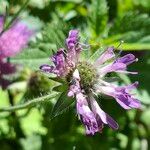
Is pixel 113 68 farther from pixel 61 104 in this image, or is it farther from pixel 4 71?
pixel 4 71

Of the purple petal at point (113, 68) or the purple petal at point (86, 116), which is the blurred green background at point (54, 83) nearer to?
the purple petal at point (113, 68)

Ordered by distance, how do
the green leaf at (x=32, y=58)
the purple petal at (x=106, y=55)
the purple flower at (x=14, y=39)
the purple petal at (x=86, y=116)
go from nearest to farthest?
1. the purple petal at (x=86, y=116)
2. the purple petal at (x=106, y=55)
3. the green leaf at (x=32, y=58)
4. the purple flower at (x=14, y=39)

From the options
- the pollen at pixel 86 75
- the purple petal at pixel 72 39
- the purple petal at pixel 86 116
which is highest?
the purple petal at pixel 72 39

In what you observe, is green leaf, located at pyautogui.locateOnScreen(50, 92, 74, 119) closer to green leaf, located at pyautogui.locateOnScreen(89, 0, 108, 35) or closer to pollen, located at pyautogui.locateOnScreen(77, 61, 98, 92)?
pollen, located at pyautogui.locateOnScreen(77, 61, 98, 92)

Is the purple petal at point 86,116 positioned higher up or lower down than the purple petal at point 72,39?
lower down

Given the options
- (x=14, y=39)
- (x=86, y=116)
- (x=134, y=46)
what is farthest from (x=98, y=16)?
(x=86, y=116)

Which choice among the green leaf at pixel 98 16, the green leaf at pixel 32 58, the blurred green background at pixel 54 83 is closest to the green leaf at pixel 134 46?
the blurred green background at pixel 54 83
